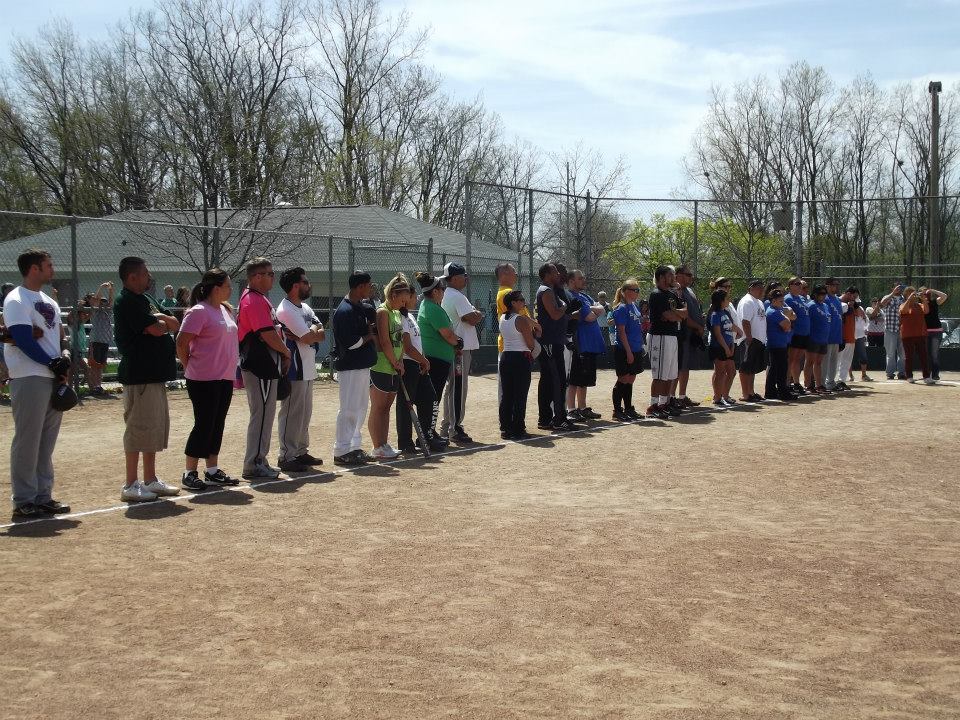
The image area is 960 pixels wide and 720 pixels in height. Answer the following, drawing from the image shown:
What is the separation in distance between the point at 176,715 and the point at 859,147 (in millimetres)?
48049

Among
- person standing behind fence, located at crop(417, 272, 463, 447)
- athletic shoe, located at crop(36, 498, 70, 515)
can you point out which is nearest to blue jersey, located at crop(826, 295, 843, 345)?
person standing behind fence, located at crop(417, 272, 463, 447)

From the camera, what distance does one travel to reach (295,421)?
33.1 ft

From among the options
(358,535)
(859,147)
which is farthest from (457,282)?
(859,147)

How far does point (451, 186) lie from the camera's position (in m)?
55.9

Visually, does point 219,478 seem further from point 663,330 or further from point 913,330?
point 913,330

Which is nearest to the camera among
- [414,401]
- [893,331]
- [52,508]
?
[52,508]

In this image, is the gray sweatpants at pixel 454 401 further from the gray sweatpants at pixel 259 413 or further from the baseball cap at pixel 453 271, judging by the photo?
the gray sweatpants at pixel 259 413

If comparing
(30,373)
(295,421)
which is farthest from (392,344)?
(30,373)

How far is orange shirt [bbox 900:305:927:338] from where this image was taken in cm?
2006

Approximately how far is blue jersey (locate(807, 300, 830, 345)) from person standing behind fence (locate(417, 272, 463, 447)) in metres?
8.07

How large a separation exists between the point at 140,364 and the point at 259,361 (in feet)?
4.42

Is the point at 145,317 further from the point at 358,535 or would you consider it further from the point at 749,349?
the point at 749,349

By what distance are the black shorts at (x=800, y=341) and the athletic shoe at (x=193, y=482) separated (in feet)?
36.4

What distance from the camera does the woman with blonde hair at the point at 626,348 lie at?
1406cm
